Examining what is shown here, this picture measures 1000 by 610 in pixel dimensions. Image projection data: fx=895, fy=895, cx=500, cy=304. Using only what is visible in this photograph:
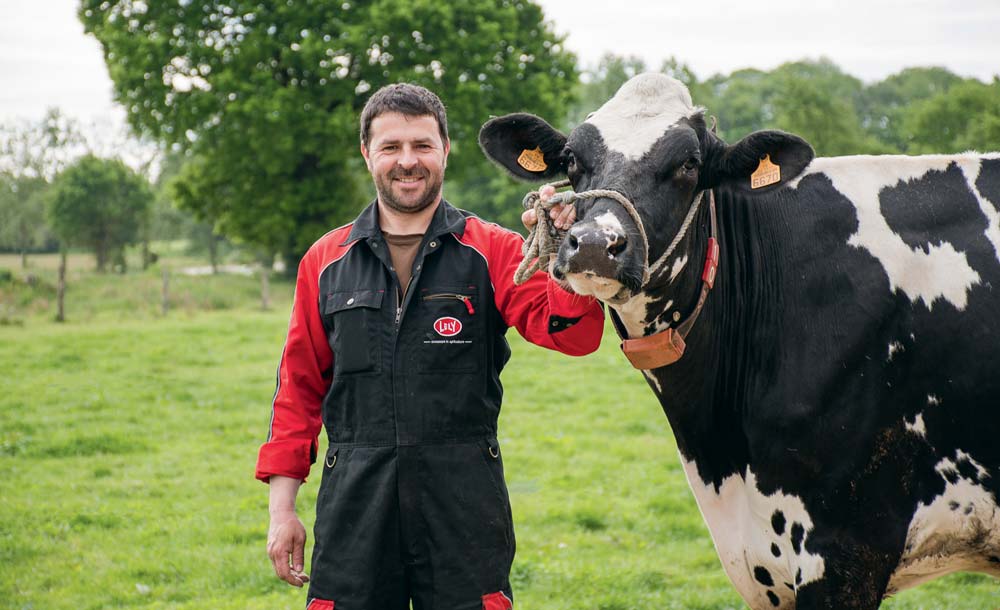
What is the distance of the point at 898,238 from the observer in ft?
11.2

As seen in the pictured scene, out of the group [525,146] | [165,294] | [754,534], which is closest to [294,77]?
[165,294]

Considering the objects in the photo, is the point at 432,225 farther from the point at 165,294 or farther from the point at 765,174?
the point at 165,294

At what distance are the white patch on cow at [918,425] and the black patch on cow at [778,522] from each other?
55 cm

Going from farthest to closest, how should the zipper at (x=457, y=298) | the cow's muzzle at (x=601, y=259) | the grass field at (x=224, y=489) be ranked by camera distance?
1. the grass field at (x=224, y=489)
2. the zipper at (x=457, y=298)
3. the cow's muzzle at (x=601, y=259)

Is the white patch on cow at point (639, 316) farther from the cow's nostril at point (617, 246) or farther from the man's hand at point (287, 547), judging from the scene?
the man's hand at point (287, 547)

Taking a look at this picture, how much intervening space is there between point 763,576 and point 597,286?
146cm

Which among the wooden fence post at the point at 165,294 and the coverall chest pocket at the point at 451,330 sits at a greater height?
the coverall chest pocket at the point at 451,330

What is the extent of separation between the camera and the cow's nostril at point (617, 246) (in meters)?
2.76

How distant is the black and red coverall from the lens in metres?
3.04

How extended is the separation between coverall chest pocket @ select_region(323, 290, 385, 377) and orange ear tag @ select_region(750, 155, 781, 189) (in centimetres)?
146

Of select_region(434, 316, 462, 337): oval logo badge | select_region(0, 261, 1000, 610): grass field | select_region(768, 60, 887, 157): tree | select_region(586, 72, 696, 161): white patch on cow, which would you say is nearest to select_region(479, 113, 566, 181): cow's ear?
select_region(586, 72, 696, 161): white patch on cow

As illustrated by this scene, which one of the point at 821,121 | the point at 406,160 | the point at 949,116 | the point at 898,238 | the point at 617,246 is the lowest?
the point at 617,246

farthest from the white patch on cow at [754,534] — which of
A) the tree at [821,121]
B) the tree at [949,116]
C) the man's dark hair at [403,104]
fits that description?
the tree at [949,116]

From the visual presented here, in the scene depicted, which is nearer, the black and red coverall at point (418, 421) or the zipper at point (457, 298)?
the black and red coverall at point (418, 421)
